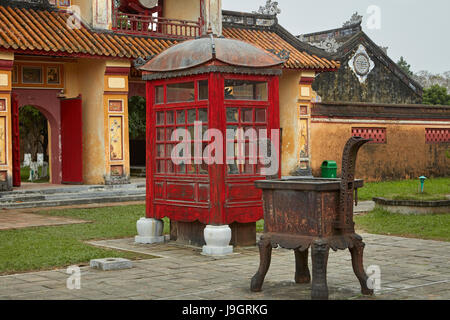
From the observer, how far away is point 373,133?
21859 millimetres

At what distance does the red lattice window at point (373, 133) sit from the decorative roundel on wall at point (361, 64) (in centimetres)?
758

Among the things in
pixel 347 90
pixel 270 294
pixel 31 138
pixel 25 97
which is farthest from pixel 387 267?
pixel 31 138

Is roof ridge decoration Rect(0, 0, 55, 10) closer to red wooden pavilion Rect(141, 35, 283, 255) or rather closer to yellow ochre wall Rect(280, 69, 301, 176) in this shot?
yellow ochre wall Rect(280, 69, 301, 176)

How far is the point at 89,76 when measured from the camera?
17422 mm

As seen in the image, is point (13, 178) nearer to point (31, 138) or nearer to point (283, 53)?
point (283, 53)

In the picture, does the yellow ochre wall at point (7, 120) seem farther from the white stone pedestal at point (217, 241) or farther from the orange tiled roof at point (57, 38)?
the white stone pedestal at point (217, 241)

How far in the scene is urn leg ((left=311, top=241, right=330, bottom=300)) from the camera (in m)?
6.05

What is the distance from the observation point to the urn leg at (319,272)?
605 cm

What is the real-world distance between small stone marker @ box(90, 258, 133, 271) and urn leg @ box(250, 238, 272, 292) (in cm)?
186

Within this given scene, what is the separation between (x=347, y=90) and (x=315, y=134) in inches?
346

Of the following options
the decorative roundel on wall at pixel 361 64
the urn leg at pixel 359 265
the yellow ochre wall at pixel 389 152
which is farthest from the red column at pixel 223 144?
the decorative roundel on wall at pixel 361 64

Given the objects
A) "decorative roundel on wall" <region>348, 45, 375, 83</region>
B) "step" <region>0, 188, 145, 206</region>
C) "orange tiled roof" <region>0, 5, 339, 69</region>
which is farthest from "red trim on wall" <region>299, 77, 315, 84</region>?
"decorative roundel on wall" <region>348, 45, 375, 83</region>

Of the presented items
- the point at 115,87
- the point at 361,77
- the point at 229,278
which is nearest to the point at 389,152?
the point at 361,77

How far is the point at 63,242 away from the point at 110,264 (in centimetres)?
224
